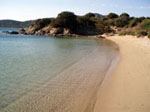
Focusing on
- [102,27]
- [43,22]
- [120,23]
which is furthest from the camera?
[120,23]

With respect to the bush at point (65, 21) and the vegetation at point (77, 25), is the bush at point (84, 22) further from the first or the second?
the bush at point (65, 21)

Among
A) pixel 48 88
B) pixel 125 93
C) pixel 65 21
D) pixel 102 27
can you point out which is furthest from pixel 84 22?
pixel 125 93

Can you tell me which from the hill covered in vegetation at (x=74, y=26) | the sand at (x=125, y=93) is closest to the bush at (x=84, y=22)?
the hill covered in vegetation at (x=74, y=26)

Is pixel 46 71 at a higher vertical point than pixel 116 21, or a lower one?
lower

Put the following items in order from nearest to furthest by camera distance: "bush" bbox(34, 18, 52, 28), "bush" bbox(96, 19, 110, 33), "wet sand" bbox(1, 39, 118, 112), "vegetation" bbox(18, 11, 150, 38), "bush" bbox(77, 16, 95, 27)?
"wet sand" bbox(1, 39, 118, 112) < "vegetation" bbox(18, 11, 150, 38) < "bush" bbox(96, 19, 110, 33) < "bush" bbox(77, 16, 95, 27) < "bush" bbox(34, 18, 52, 28)

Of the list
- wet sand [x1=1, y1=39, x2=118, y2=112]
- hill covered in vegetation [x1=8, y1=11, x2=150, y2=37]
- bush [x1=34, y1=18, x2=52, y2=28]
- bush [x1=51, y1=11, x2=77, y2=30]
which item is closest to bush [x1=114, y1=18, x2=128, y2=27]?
hill covered in vegetation [x1=8, y1=11, x2=150, y2=37]

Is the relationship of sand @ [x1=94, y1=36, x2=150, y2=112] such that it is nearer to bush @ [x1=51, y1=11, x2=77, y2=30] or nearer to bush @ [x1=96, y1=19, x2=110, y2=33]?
bush @ [x1=51, y1=11, x2=77, y2=30]

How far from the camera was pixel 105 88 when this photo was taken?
717 centimetres

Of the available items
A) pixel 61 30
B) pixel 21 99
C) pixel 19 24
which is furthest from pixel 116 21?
pixel 19 24

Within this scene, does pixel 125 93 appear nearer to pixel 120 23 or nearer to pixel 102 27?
pixel 102 27

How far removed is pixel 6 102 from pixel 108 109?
374cm

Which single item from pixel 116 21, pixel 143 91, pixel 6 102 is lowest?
pixel 6 102

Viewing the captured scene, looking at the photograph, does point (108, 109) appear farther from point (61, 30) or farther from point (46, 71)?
point (61, 30)

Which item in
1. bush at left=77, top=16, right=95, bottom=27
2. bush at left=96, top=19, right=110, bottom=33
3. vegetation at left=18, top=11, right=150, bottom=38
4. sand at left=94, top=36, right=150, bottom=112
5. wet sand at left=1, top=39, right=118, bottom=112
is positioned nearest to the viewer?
sand at left=94, top=36, right=150, bottom=112
